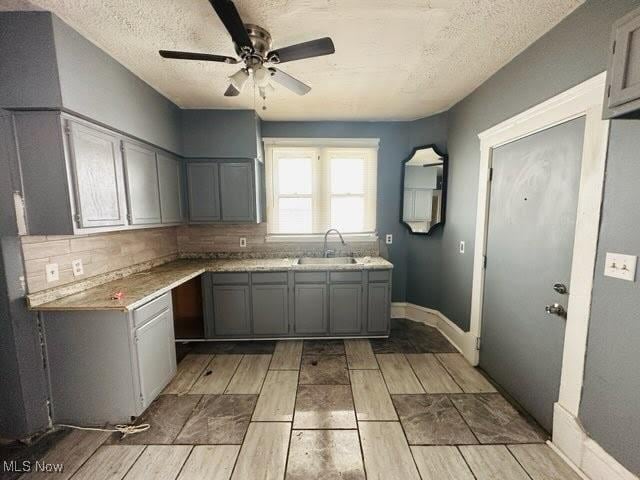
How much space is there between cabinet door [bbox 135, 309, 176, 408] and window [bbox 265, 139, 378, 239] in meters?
1.67

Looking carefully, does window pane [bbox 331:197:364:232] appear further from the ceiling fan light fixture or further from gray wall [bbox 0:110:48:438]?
gray wall [bbox 0:110:48:438]

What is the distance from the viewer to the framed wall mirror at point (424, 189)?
3.03 meters

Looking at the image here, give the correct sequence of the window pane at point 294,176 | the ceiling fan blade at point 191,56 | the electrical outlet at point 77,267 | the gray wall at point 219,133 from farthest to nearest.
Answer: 1. the window pane at point 294,176
2. the gray wall at point 219,133
3. the electrical outlet at point 77,267
4. the ceiling fan blade at point 191,56

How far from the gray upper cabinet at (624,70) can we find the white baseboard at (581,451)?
5.47 ft

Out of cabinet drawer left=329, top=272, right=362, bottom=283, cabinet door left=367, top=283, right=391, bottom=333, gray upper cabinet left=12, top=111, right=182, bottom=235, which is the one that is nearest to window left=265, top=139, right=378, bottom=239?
cabinet drawer left=329, top=272, right=362, bottom=283

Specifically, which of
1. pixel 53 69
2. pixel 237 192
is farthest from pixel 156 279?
pixel 53 69

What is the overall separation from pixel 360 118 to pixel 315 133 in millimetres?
608

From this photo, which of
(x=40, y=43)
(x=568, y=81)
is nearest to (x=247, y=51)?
(x=40, y=43)

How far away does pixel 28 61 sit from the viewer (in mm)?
1475

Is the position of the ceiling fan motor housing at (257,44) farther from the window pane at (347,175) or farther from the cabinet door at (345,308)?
the cabinet door at (345,308)

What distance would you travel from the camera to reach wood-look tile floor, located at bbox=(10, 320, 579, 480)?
4.82 feet

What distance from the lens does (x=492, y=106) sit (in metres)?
2.20

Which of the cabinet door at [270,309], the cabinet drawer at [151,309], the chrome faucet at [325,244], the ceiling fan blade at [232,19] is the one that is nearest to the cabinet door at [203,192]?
the cabinet door at [270,309]

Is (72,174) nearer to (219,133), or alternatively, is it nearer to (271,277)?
(219,133)
